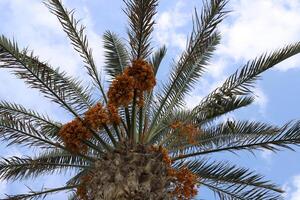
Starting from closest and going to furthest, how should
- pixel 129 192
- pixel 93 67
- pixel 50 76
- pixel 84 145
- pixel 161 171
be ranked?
pixel 129 192, pixel 161 171, pixel 84 145, pixel 50 76, pixel 93 67

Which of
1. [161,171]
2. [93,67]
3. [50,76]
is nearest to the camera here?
[161,171]

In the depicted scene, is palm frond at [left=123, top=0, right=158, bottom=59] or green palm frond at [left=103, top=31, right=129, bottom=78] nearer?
palm frond at [left=123, top=0, right=158, bottom=59]

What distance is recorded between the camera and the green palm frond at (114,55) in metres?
13.6

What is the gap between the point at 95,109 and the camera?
32.8ft

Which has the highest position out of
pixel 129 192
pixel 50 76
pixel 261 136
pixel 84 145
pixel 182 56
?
pixel 182 56

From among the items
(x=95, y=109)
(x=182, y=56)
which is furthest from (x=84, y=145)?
(x=182, y=56)

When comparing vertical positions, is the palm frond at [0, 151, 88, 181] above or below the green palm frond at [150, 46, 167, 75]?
below

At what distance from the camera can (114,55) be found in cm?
1412

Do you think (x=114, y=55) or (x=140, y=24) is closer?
(x=140, y=24)

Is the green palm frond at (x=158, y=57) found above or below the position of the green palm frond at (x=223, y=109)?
above

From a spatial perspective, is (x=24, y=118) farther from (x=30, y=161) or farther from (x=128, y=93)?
(x=128, y=93)

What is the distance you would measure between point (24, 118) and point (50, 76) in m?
1.21

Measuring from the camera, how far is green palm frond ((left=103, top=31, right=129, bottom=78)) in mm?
13570

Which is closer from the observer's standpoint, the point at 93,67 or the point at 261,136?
the point at 261,136
